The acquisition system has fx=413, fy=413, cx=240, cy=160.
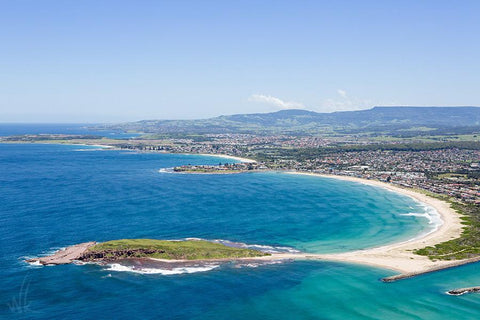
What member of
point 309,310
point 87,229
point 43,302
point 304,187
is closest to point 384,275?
point 309,310

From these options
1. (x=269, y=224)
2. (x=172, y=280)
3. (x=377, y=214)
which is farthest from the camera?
(x=377, y=214)

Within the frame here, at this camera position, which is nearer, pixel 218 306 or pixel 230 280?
pixel 218 306

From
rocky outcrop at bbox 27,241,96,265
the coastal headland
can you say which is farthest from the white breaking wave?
rocky outcrop at bbox 27,241,96,265

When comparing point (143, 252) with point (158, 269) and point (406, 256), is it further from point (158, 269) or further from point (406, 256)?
point (406, 256)

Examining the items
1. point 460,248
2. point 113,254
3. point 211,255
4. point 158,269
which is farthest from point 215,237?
point 460,248

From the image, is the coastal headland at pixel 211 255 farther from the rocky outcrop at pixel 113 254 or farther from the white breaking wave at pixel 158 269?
the white breaking wave at pixel 158 269

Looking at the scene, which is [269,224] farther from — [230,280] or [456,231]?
[456,231]

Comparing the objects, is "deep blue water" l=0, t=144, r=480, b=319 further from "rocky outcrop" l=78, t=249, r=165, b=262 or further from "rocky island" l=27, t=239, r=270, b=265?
"rocky island" l=27, t=239, r=270, b=265
